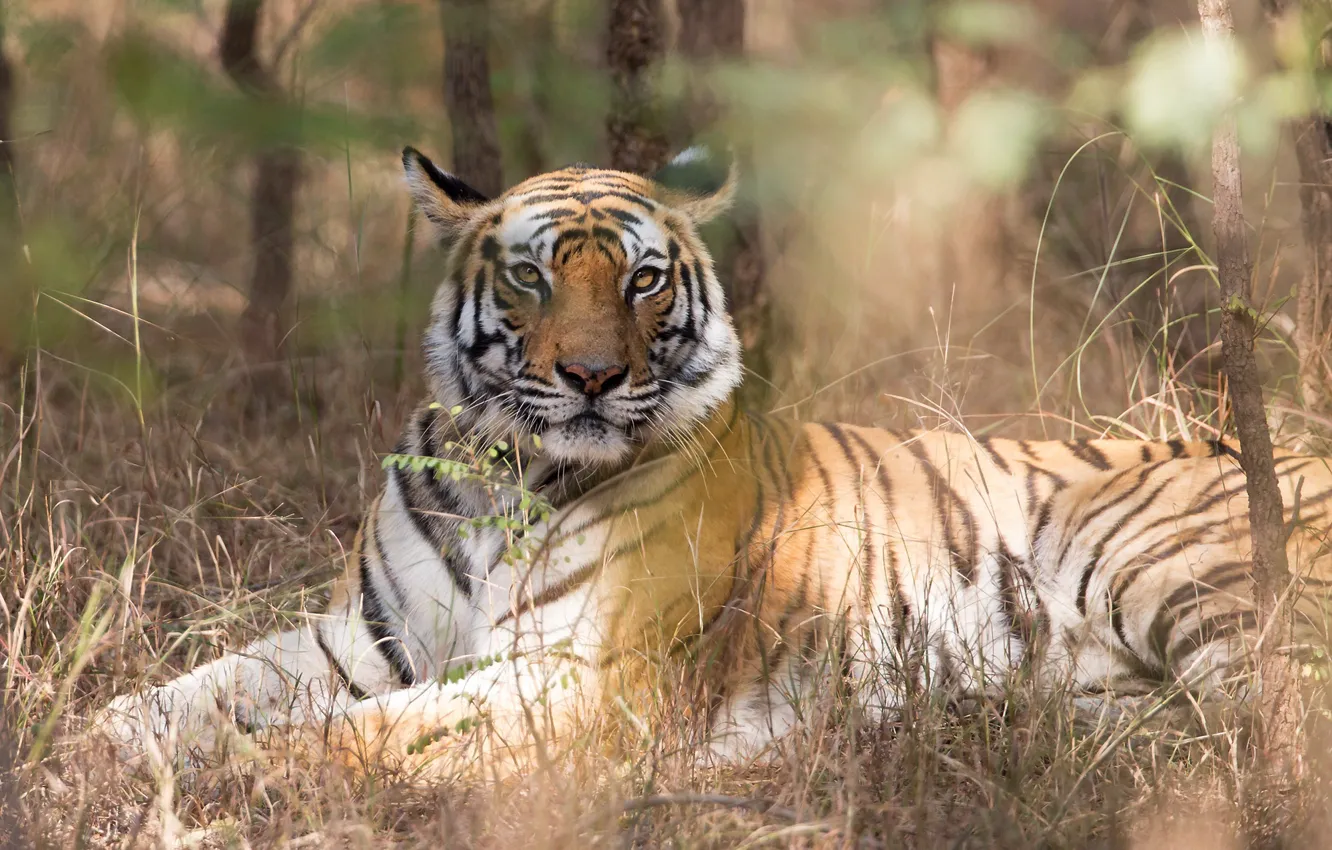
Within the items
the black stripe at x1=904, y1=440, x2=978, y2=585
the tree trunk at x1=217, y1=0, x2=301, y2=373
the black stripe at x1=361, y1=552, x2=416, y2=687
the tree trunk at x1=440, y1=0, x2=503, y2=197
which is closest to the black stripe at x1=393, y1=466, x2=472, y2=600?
the black stripe at x1=361, y1=552, x2=416, y2=687

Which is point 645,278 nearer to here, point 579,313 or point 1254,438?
point 579,313

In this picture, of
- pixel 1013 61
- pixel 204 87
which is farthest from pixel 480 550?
pixel 1013 61

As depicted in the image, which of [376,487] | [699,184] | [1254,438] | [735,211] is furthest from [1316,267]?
[376,487]

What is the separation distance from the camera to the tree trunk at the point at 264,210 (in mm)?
5555

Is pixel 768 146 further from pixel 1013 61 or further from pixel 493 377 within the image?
pixel 493 377

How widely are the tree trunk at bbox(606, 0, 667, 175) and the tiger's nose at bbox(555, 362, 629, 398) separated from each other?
1864 mm

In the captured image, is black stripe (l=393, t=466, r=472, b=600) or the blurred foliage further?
the blurred foliage

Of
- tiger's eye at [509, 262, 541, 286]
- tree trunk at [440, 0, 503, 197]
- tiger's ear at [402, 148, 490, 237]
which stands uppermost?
tree trunk at [440, 0, 503, 197]

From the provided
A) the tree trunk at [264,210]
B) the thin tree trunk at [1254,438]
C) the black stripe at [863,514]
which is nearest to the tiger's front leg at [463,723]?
the black stripe at [863,514]

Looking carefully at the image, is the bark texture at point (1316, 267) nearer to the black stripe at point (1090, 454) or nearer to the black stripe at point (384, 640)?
the black stripe at point (1090, 454)

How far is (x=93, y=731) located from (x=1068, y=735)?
1877 mm

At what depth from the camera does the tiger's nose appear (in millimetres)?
2787

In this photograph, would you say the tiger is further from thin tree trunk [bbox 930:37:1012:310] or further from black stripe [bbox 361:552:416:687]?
thin tree trunk [bbox 930:37:1012:310]

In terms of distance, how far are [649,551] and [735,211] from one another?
7.82 ft
